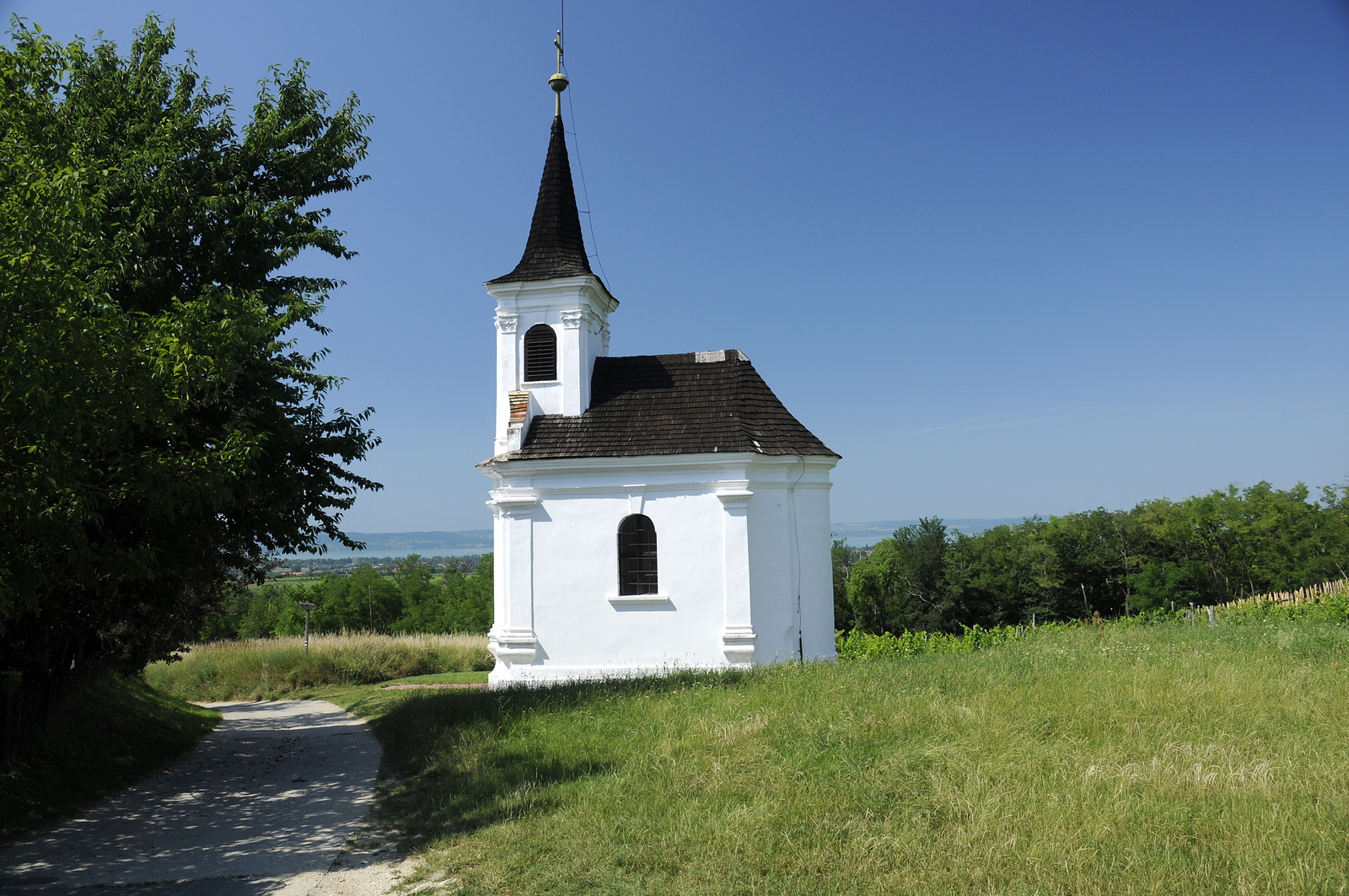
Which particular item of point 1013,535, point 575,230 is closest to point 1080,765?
point 575,230

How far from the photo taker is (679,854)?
19.2 ft

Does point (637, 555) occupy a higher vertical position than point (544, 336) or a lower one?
lower

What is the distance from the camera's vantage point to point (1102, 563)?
193 feet

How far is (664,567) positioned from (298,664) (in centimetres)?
1457

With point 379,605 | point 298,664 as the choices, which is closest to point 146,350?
point 298,664

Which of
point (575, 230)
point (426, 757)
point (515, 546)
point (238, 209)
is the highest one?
point (575, 230)

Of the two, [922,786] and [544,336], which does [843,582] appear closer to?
[544,336]

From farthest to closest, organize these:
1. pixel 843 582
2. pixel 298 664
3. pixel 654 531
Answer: pixel 843 582
pixel 298 664
pixel 654 531

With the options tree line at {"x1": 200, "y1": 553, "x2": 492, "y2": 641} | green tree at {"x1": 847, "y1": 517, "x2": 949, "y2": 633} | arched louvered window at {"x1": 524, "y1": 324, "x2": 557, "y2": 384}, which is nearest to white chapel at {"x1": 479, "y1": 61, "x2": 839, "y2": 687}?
arched louvered window at {"x1": 524, "y1": 324, "x2": 557, "y2": 384}

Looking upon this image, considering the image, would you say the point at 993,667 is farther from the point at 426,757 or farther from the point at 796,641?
the point at 426,757

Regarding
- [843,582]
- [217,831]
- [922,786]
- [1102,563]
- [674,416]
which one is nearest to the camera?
[922,786]

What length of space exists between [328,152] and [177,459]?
25.4 feet

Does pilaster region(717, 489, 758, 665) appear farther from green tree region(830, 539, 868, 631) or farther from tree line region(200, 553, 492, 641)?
tree line region(200, 553, 492, 641)

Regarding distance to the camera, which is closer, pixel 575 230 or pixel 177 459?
pixel 177 459
